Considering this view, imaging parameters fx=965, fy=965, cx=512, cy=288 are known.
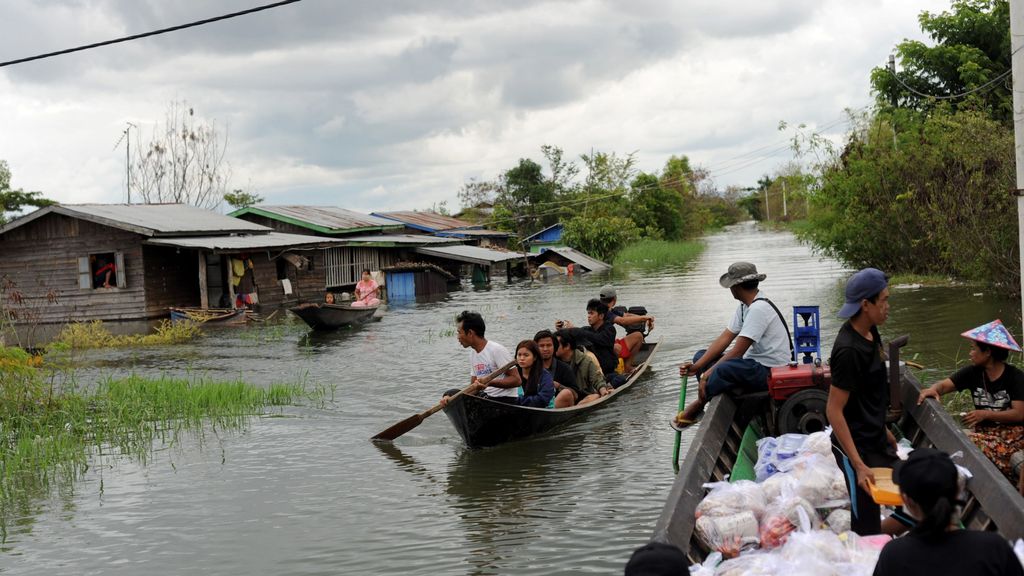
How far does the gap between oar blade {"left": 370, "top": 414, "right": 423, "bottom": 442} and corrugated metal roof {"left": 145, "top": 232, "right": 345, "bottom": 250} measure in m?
15.8

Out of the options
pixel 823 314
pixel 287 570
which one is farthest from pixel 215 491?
pixel 823 314

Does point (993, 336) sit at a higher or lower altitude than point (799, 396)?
higher

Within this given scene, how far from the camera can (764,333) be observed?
6.82 metres

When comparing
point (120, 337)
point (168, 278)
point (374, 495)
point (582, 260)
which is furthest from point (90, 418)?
point (582, 260)

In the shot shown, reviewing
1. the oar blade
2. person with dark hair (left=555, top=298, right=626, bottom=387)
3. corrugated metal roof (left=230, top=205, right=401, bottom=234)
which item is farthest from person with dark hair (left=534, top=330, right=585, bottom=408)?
corrugated metal roof (left=230, top=205, right=401, bottom=234)

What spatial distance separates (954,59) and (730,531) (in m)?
27.1

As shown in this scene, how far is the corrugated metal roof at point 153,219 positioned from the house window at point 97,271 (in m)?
1.24

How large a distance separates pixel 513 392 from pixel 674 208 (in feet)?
192

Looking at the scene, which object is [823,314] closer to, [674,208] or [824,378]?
[824,378]

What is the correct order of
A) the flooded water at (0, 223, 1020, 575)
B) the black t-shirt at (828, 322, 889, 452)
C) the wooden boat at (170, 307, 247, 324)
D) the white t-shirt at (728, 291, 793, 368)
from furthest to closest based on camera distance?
the wooden boat at (170, 307, 247, 324)
the flooded water at (0, 223, 1020, 575)
the white t-shirt at (728, 291, 793, 368)
the black t-shirt at (828, 322, 889, 452)

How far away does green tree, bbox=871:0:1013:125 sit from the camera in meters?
27.1

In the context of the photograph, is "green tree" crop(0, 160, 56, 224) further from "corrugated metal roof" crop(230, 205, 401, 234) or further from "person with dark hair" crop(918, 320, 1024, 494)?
"person with dark hair" crop(918, 320, 1024, 494)

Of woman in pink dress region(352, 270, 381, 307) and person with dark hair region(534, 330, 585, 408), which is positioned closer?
person with dark hair region(534, 330, 585, 408)

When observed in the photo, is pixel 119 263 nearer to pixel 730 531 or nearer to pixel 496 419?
pixel 496 419
